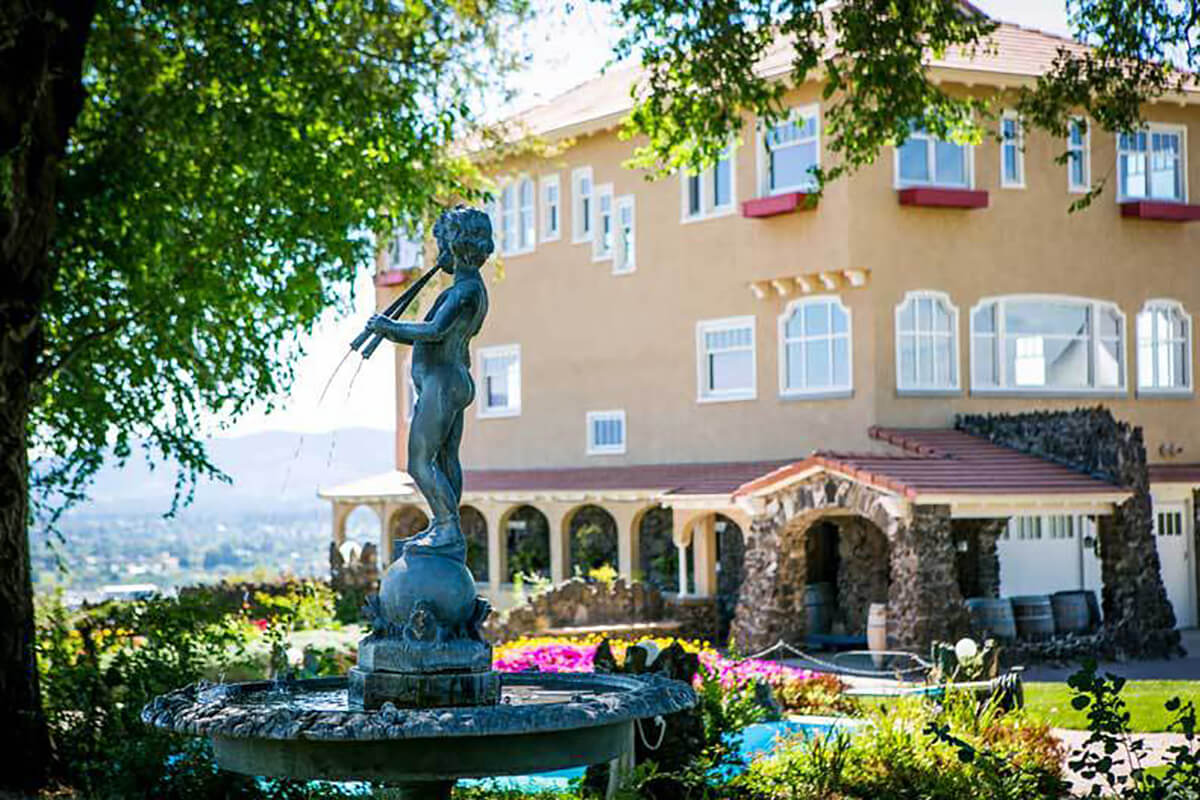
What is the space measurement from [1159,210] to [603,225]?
10.7 m

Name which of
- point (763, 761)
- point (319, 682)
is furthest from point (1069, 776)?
point (319, 682)

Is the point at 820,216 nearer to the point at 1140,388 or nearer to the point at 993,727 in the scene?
the point at 1140,388

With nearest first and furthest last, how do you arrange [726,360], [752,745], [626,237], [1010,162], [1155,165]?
1. [752,745]
2. [1010,162]
3. [726,360]
4. [1155,165]
5. [626,237]

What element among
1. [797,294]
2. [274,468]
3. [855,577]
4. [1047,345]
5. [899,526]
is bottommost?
[855,577]

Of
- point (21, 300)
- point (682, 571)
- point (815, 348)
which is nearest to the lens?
point (21, 300)

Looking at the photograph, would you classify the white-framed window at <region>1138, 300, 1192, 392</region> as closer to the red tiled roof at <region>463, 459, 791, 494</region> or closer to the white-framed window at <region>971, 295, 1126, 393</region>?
the white-framed window at <region>971, 295, 1126, 393</region>

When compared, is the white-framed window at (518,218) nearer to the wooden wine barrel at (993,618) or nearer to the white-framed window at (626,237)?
the white-framed window at (626,237)

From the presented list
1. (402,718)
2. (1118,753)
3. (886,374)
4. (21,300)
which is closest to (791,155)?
(886,374)

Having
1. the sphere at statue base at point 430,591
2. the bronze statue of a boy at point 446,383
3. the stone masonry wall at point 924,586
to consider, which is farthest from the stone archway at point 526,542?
the sphere at statue base at point 430,591

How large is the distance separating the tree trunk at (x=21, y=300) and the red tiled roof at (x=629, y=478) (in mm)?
15292

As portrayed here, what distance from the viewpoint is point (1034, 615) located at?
2484 centimetres

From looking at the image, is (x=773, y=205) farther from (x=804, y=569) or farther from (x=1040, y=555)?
(x=1040, y=555)

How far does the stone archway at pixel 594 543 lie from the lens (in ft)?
109

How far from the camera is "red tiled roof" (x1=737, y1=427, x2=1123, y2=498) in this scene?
952 inches
